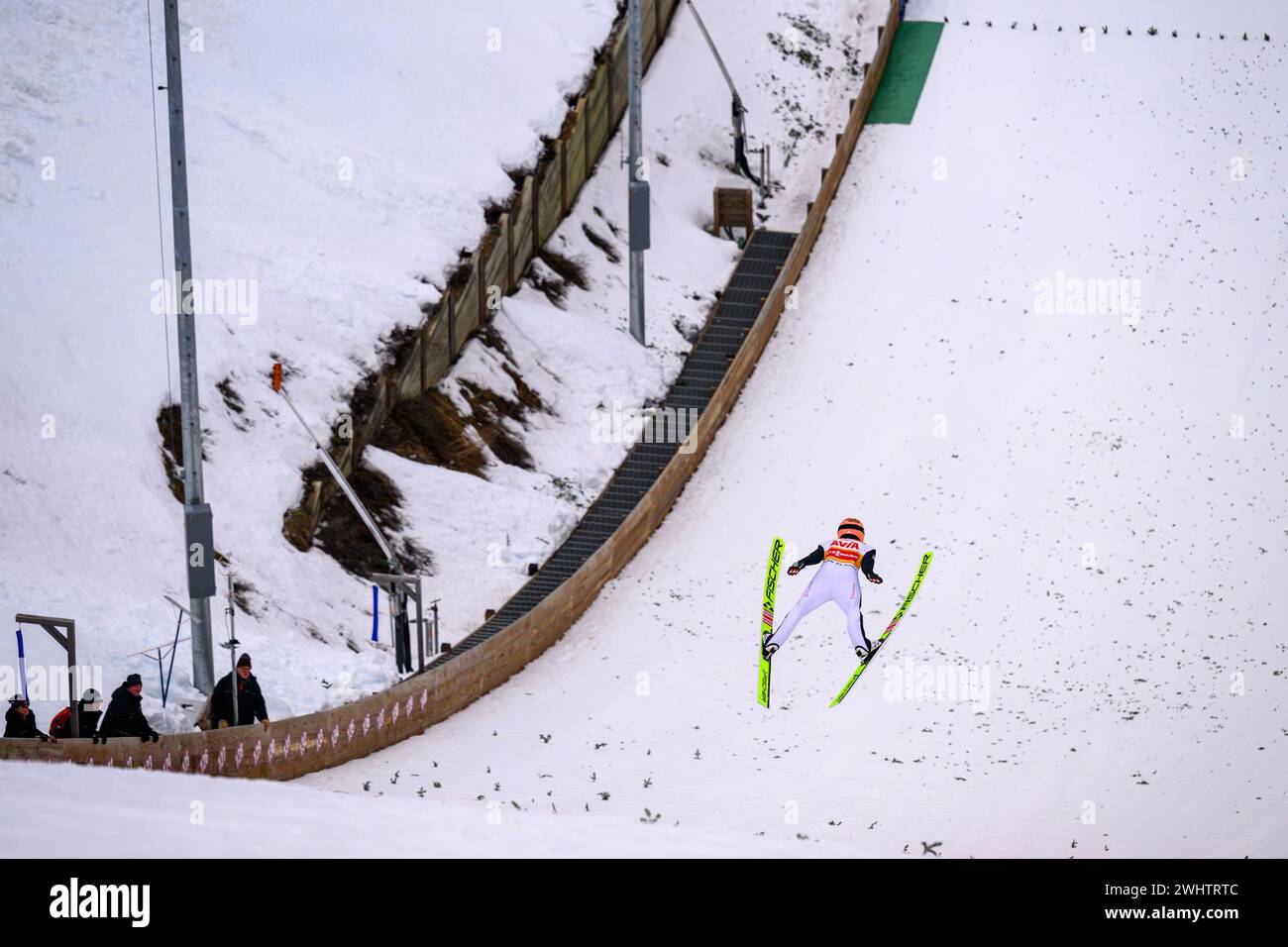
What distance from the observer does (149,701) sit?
65.6 ft

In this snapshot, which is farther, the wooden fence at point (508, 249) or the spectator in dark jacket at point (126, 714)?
the wooden fence at point (508, 249)

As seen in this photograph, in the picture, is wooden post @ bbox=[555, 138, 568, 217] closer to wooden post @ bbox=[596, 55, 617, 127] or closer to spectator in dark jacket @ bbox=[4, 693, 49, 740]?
wooden post @ bbox=[596, 55, 617, 127]

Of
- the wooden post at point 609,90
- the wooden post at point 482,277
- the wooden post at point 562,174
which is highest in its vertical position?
the wooden post at point 609,90

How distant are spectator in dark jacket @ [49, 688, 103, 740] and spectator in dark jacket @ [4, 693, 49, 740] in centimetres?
35

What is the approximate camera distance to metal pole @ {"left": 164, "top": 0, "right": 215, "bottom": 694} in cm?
1997

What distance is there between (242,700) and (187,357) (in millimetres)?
4087

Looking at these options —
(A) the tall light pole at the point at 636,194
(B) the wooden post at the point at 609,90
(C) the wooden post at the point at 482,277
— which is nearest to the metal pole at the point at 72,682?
(C) the wooden post at the point at 482,277

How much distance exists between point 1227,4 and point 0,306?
29955mm

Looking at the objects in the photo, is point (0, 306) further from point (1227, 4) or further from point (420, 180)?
point (1227, 4)

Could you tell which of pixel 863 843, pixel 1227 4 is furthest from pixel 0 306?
pixel 1227 4

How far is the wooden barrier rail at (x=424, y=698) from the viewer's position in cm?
1736

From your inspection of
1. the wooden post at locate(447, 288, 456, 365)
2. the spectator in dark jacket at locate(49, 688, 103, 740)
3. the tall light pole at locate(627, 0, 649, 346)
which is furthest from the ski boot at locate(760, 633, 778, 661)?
the tall light pole at locate(627, 0, 649, 346)

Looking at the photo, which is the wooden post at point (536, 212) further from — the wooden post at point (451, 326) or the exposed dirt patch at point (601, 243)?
the wooden post at point (451, 326)
